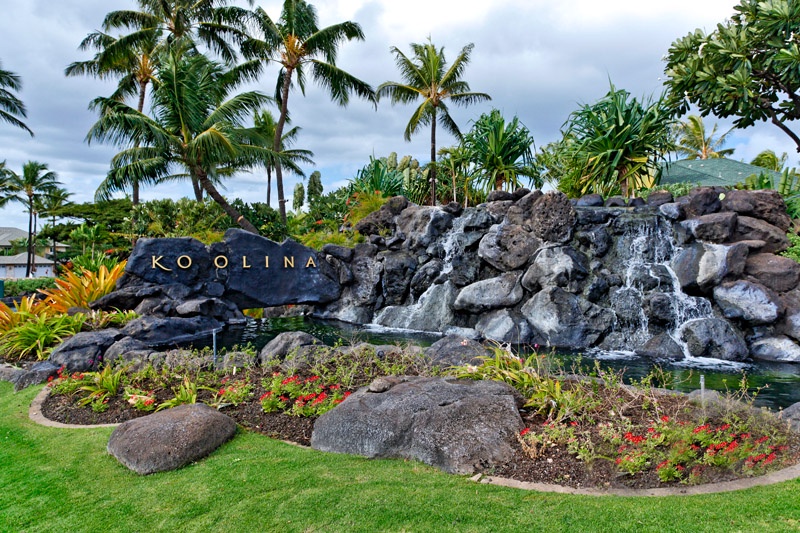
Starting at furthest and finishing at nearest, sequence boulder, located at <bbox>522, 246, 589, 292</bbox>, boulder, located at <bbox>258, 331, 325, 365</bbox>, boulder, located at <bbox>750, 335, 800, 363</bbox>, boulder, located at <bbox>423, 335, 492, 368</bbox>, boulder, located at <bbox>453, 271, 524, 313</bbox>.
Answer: boulder, located at <bbox>453, 271, 524, 313</bbox> → boulder, located at <bbox>522, 246, 589, 292</bbox> → boulder, located at <bbox>750, 335, 800, 363</bbox> → boulder, located at <bbox>258, 331, 325, 365</bbox> → boulder, located at <bbox>423, 335, 492, 368</bbox>

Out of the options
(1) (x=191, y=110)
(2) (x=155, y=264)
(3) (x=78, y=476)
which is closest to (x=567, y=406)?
(3) (x=78, y=476)

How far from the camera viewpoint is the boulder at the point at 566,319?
12258 millimetres

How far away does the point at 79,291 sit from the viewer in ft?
45.3

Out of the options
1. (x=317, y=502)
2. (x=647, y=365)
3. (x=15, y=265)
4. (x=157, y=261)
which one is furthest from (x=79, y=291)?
(x=15, y=265)

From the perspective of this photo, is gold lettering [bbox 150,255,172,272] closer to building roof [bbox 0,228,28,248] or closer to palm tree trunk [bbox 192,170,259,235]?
palm tree trunk [bbox 192,170,259,235]

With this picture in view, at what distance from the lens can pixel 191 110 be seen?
20016mm

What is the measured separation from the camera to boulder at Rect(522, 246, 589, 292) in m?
13.2

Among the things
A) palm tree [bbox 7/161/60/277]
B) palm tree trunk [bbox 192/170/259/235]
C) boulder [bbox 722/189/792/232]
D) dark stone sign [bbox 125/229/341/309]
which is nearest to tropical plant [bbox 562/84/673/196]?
boulder [bbox 722/189/792/232]

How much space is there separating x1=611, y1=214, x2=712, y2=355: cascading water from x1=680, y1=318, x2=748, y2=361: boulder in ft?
1.39

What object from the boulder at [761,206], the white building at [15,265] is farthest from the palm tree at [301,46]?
the white building at [15,265]

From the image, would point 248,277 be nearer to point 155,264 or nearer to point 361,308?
point 155,264

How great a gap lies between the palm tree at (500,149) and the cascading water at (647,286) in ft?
22.8

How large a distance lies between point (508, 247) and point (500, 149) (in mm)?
7074

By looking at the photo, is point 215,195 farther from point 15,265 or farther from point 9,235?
point 9,235
